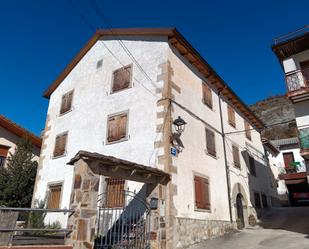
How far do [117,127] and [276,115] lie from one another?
51.3 metres

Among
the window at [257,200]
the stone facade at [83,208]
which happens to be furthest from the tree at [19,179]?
the window at [257,200]

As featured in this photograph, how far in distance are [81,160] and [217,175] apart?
809 cm

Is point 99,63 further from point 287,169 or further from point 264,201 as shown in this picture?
point 287,169

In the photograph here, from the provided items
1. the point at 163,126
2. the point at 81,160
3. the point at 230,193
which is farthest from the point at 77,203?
the point at 230,193

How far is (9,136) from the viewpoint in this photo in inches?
701

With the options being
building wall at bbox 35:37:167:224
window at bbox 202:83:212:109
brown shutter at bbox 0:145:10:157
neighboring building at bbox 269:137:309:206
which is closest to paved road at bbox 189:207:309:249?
building wall at bbox 35:37:167:224

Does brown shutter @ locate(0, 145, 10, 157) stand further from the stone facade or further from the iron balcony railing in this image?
the iron balcony railing

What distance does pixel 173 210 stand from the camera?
9297 mm

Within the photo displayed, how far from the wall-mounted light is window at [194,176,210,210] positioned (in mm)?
2013

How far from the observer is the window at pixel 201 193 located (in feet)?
35.8

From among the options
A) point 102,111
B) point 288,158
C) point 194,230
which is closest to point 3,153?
point 102,111

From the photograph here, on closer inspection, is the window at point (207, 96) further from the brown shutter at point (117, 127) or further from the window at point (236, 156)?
the brown shutter at point (117, 127)

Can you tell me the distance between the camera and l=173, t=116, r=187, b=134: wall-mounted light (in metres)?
10.5

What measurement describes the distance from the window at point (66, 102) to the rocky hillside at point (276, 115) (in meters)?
37.2
